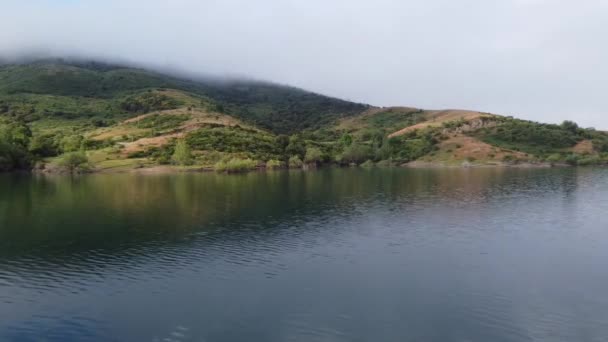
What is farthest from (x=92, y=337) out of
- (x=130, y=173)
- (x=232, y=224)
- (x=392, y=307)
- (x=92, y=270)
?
(x=130, y=173)

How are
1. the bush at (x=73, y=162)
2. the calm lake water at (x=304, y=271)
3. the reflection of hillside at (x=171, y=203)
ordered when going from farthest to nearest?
the bush at (x=73, y=162) < the reflection of hillside at (x=171, y=203) < the calm lake water at (x=304, y=271)

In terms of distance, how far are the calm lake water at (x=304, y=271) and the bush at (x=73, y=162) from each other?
332 feet

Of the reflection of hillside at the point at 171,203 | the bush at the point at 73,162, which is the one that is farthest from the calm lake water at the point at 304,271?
the bush at the point at 73,162

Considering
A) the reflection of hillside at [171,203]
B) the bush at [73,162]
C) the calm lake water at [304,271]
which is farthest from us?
the bush at [73,162]

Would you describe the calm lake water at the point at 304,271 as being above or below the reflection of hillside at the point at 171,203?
below

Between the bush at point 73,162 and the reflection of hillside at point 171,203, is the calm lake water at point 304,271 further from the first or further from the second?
the bush at point 73,162

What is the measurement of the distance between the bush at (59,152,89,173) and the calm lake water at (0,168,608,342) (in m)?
101

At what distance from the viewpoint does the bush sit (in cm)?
19538

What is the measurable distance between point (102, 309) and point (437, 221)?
5695 centimetres

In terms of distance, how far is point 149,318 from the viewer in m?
37.6

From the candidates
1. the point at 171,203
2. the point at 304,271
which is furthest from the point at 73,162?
the point at 304,271

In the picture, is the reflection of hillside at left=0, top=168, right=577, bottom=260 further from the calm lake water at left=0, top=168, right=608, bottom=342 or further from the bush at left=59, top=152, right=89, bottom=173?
the bush at left=59, top=152, right=89, bottom=173

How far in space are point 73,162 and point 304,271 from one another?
6880 inches

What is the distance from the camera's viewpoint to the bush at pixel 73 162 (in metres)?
195
